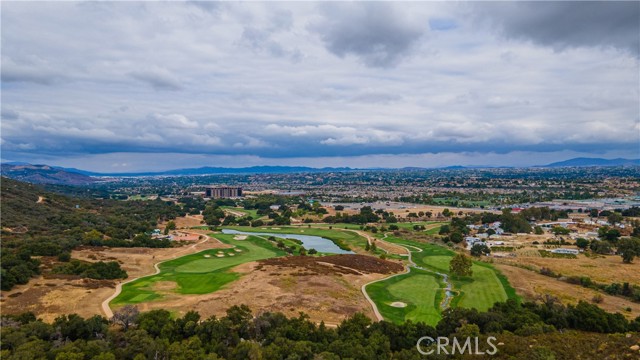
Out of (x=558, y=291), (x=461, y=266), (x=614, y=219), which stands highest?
(x=614, y=219)

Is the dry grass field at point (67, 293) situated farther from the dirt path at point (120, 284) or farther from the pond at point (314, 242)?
the pond at point (314, 242)

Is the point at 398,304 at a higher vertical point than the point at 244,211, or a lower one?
higher

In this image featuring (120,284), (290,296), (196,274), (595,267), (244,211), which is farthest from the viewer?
(244,211)

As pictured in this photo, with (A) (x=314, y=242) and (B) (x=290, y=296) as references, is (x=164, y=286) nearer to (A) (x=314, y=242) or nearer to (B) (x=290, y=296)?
(B) (x=290, y=296)

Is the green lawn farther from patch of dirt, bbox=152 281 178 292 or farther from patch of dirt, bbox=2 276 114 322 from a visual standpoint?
patch of dirt, bbox=2 276 114 322

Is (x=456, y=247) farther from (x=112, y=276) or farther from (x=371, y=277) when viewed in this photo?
(x=112, y=276)

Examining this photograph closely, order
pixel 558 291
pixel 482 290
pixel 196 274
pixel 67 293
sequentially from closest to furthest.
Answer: pixel 67 293 → pixel 558 291 → pixel 482 290 → pixel 196 274

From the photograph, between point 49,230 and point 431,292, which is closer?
point 431,292

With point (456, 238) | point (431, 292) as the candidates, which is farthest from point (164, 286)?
point (456, 238)

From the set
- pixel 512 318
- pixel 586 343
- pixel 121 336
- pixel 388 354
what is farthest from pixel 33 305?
pixel 586 343
